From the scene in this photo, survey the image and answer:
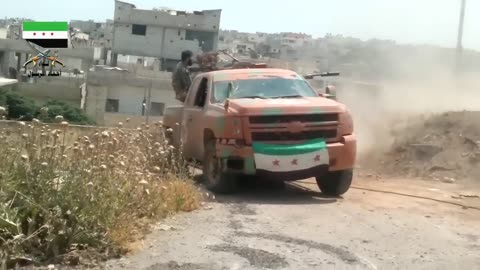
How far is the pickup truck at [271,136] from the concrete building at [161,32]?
229 ft

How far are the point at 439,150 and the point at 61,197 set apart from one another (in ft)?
32.5

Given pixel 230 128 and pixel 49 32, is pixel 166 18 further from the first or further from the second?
pixel 230 128

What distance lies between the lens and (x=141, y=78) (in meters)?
53.3

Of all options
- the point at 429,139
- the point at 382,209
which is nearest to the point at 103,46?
the point at 429,139

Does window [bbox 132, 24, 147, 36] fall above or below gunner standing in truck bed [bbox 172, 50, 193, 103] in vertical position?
above

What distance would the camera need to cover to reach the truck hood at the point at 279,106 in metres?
9.05

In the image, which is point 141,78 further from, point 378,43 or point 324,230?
point 324,230

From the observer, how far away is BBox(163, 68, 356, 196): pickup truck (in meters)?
9.05

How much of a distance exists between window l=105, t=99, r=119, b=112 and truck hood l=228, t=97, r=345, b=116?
41.1 meters

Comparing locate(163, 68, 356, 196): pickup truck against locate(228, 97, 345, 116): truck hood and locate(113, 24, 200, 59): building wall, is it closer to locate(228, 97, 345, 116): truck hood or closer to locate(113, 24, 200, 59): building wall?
locate(228, 97, 345, 116): truck hood

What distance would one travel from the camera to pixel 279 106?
912cm

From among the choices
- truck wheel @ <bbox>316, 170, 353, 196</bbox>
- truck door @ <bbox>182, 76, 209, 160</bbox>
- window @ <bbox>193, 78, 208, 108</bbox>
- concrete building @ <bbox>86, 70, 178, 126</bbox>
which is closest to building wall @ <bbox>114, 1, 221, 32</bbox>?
concrete building @ <bbox>86, 70, 178, 126</bbox>

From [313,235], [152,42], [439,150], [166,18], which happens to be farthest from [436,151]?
[166,18]

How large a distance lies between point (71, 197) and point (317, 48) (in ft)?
124
